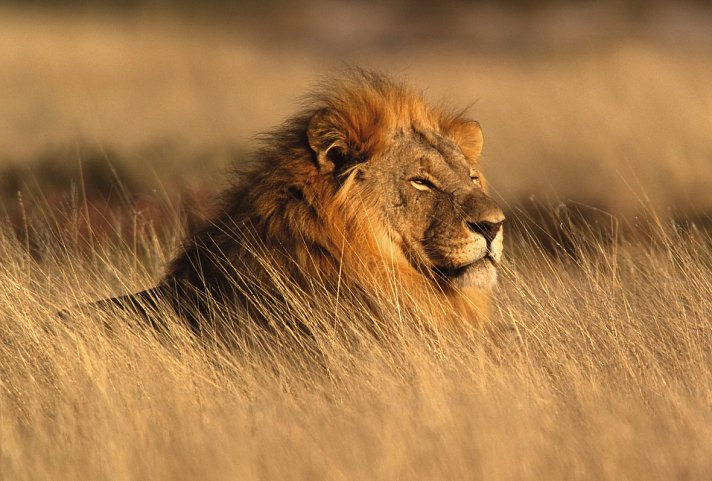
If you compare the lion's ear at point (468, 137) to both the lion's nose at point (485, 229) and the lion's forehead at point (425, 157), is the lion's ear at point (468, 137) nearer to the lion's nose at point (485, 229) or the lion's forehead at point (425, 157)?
the lion's forehead at point (425, 157)

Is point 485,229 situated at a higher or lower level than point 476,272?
higher

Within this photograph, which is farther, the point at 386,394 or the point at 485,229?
the point at 485,229

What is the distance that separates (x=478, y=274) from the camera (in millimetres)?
5531

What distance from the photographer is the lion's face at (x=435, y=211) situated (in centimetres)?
548

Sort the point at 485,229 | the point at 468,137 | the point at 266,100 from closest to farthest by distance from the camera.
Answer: the point at 485,229 < the point at 468,137 < the point at 266,100

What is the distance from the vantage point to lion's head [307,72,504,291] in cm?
550

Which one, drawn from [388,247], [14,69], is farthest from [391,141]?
[14,69]

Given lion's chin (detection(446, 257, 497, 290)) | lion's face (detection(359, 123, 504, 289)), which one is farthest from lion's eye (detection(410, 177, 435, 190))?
lion's chin (detection(446, 257, 497, 290))

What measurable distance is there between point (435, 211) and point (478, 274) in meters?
0.37

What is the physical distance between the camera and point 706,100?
20625 millimetres

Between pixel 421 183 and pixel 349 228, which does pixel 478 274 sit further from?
pixel 349 228

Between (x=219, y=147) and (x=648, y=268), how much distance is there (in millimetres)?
13312

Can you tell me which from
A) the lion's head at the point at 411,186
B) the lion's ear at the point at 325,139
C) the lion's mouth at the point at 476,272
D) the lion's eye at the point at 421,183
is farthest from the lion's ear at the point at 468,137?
the lion's mouth at the point at 476,272

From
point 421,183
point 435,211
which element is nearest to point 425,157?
point 421,183
